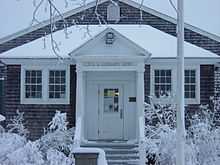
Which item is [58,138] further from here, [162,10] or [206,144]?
[162,10]

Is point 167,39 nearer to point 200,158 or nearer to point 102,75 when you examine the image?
point 102,75

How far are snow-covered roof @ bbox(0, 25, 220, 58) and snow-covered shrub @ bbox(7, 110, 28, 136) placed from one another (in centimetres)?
227

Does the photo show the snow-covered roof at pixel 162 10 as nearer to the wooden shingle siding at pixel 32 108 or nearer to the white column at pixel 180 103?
the wooden shingle siding at pixel 32 108

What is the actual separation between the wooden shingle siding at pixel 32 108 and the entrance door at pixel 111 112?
1114mm

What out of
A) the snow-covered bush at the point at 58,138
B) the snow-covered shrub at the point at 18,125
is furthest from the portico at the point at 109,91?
the snow-covered shrub at the point at 18,125

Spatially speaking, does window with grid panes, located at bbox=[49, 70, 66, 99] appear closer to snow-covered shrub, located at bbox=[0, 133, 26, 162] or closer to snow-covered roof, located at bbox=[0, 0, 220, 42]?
snow-covered shrub, located at bbox=[0, 133, 26, 162]

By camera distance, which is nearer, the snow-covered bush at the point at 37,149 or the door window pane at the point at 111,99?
the snow-covered bush at the point at 37,149

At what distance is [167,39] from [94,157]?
13.1 meters

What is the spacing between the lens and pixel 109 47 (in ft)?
59.1

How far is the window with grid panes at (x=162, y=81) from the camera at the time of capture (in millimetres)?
18734

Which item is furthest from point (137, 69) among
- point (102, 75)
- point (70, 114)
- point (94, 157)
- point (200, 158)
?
point (94, 157)

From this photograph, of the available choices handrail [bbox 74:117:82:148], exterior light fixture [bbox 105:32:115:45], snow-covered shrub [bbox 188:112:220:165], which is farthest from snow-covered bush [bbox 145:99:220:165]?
exterior light fixture [bbox 105:32:115:45]

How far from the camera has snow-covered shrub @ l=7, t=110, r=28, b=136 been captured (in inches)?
677

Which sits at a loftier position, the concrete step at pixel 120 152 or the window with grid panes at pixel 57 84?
the window with grid panes at pixel 57 84
